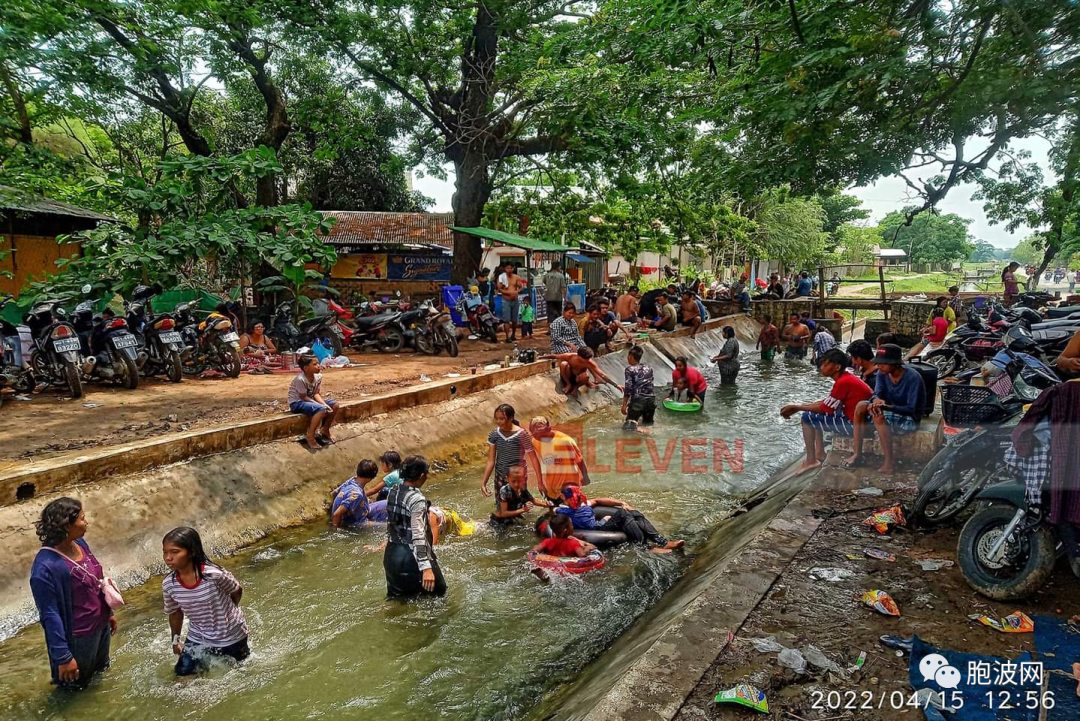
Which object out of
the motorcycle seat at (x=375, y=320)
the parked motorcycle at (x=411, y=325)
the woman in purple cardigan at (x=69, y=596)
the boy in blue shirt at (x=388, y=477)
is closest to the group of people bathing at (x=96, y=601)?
the woman in purple cardigan at (x=69, y=596)

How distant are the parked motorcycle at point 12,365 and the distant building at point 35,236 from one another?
7.18 m

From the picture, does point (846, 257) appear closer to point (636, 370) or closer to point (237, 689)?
point (636, 370)

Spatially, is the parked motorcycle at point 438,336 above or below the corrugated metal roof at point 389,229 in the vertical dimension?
below

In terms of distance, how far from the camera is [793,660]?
3.60 metres

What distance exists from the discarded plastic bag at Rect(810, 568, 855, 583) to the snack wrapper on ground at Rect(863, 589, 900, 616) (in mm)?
268

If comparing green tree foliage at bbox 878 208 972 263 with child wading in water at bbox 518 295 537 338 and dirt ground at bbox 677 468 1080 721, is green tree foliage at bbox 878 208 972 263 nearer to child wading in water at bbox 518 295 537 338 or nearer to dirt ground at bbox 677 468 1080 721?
child wading in water at bbox 518 295 537 338

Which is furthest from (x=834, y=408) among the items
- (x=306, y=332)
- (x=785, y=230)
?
(x=785, y=230)

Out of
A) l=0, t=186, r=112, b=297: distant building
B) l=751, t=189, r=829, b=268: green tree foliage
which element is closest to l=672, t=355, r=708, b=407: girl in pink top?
l=0, t=186, r=112, b=297: distant building

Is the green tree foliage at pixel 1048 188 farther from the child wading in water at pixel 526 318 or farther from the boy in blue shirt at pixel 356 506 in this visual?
the child wading in water at pixel 526 318

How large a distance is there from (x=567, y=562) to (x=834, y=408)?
3605 mm

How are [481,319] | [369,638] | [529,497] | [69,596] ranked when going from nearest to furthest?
1. [69,596]
2. [369,638]
3. [529,497]
4. [481,319]

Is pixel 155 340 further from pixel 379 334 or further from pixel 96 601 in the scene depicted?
pixel 96 601

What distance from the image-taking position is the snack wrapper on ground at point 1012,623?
3.74m

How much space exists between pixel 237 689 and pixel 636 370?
7.79 meters
